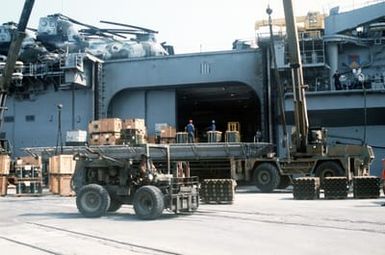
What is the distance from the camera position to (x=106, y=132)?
3331cm

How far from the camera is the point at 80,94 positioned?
40.9m

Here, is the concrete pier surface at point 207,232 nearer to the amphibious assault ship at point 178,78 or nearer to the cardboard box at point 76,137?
the amphibious assault ship at point 178,78

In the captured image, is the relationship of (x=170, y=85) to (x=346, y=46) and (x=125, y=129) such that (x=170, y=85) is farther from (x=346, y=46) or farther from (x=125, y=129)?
(x=346, y=46)

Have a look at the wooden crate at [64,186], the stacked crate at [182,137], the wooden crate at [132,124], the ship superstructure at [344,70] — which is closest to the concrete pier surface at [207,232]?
the wooden crate at [64,186]

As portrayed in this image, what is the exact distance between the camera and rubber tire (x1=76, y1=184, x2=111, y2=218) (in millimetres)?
15383

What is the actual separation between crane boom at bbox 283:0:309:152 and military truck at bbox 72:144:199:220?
10791 mm

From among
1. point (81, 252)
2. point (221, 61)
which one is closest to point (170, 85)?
point (221, 61)

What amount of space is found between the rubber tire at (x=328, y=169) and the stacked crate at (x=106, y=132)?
12798mm

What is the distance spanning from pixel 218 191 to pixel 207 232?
26.8ft

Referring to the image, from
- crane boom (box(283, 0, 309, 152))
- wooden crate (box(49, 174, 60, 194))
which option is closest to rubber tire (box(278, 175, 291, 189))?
crane boom (box(283, 0, 309, 152))

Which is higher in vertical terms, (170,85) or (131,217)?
(170,85)

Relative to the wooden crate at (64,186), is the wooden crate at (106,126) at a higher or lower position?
higher

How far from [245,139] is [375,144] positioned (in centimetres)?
1899

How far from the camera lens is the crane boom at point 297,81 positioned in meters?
24.2
